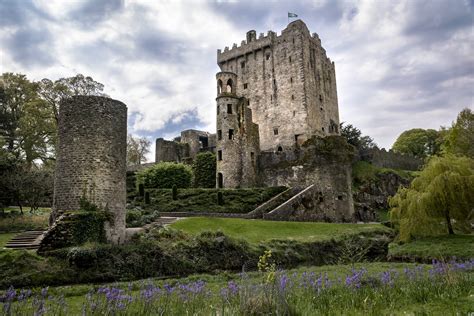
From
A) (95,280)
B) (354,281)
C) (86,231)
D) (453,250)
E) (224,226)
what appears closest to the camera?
(354,281)

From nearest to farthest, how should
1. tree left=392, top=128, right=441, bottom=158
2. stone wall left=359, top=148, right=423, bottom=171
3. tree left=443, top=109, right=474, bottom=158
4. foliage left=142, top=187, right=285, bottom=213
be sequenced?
foliage left=142, top=187, right=285, bottom=213 → tree left=443, top=109, right=474, bottom=158 → stone wall left=359, top=148, right=423, bottom=171 → tree left=392, top=128, right=441, bottom=158

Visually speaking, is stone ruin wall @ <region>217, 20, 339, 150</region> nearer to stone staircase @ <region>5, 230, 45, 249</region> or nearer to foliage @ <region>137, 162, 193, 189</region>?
foliage @ <region>137, 162, 193, 189</region>

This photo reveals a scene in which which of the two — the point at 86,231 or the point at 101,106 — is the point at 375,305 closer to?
the point at 86,231

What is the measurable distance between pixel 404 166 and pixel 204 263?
42.8 metres

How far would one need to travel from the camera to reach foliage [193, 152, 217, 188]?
1651 inches

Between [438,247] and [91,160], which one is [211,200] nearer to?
[91,160]

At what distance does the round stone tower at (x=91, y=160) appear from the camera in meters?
17.2

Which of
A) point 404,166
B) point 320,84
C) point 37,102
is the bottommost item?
point 404,166

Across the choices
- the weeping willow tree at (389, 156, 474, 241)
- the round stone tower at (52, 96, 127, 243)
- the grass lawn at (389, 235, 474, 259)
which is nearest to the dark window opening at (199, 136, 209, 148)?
the weeping willow tree at (389, 156, 474, 241)

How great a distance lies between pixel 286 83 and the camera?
5003 cm

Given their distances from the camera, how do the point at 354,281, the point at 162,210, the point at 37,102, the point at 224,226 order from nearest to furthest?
the point at 354,281 < the point at 224,226 < the point at 162,210 < the point at 37,102

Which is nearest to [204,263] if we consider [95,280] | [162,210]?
[95,280]

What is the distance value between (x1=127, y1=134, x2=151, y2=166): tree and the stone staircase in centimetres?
5050

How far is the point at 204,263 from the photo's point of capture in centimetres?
1716
